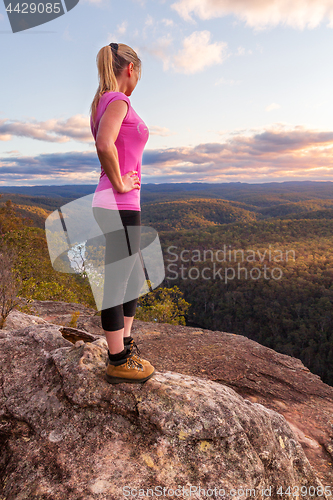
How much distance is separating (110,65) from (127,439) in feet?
8.71

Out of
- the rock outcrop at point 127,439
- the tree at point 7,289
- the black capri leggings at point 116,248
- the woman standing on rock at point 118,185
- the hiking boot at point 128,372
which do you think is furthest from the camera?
the tree at point 7,289

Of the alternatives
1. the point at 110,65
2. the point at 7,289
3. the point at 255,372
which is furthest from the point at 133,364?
the point at 255,372

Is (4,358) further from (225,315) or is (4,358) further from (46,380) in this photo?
(225,315)

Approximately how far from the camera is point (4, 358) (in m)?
2.42

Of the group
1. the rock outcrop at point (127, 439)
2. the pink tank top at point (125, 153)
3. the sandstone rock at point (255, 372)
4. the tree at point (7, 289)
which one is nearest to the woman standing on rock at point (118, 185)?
the pink tank top at point (125, 153)

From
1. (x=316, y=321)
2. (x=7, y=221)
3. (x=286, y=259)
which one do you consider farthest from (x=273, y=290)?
(x=7, y=221)

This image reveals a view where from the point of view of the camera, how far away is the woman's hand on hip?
1.89 metres

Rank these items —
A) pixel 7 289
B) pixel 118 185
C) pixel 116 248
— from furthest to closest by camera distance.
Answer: pixel 7 289 < pixel 116 248 < pixel 118 185

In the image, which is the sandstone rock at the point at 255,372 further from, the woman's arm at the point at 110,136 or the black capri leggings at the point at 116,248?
the woman's arm at the point at 110,136

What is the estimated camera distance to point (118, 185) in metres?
1.83

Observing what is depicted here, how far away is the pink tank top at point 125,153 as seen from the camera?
1.84 metres

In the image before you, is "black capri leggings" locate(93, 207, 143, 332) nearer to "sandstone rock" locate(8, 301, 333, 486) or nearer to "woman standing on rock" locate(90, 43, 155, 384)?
"woman standing on rock" locate(90, 43, 155, 384)

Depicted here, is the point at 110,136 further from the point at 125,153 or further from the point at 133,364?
the point at 133,364

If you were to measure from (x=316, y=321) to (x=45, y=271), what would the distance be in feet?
165
